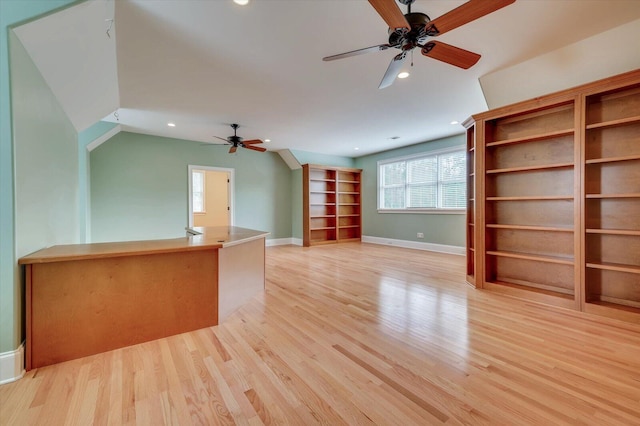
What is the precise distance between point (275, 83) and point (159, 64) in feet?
4.08

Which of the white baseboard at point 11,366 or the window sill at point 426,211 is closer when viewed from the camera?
the white baseboard at point 11,366

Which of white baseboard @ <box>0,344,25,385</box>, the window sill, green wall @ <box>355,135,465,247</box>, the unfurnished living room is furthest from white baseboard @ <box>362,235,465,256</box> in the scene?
white baseboard @ <box>0,344,25,385</box>

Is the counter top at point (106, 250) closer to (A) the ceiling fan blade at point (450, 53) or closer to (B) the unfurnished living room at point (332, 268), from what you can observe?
(B) the unfurnished living room at point (332, 268)

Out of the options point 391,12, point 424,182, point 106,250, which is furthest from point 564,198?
point 106,250

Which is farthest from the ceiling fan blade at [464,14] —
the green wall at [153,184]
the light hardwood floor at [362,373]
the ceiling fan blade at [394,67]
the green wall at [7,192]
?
the green wall at [153,184]

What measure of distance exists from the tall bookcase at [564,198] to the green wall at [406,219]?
7.83ft

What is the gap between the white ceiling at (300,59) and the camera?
6.83ft

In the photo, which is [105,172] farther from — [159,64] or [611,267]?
[611,267]

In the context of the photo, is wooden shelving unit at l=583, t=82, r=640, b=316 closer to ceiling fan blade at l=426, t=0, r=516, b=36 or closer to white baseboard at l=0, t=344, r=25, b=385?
ceiling fan blade at l=426, t=0, r=516, b=36

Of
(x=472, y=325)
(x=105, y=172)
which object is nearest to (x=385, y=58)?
(x=472, y=325)

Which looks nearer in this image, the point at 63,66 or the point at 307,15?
the point at 307,15

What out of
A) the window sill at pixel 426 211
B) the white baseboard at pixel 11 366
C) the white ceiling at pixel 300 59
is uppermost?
the white ceiling at pixel 300 59

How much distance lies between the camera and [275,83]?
3.30 metres

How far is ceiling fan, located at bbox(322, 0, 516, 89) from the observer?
1590 millimetres
